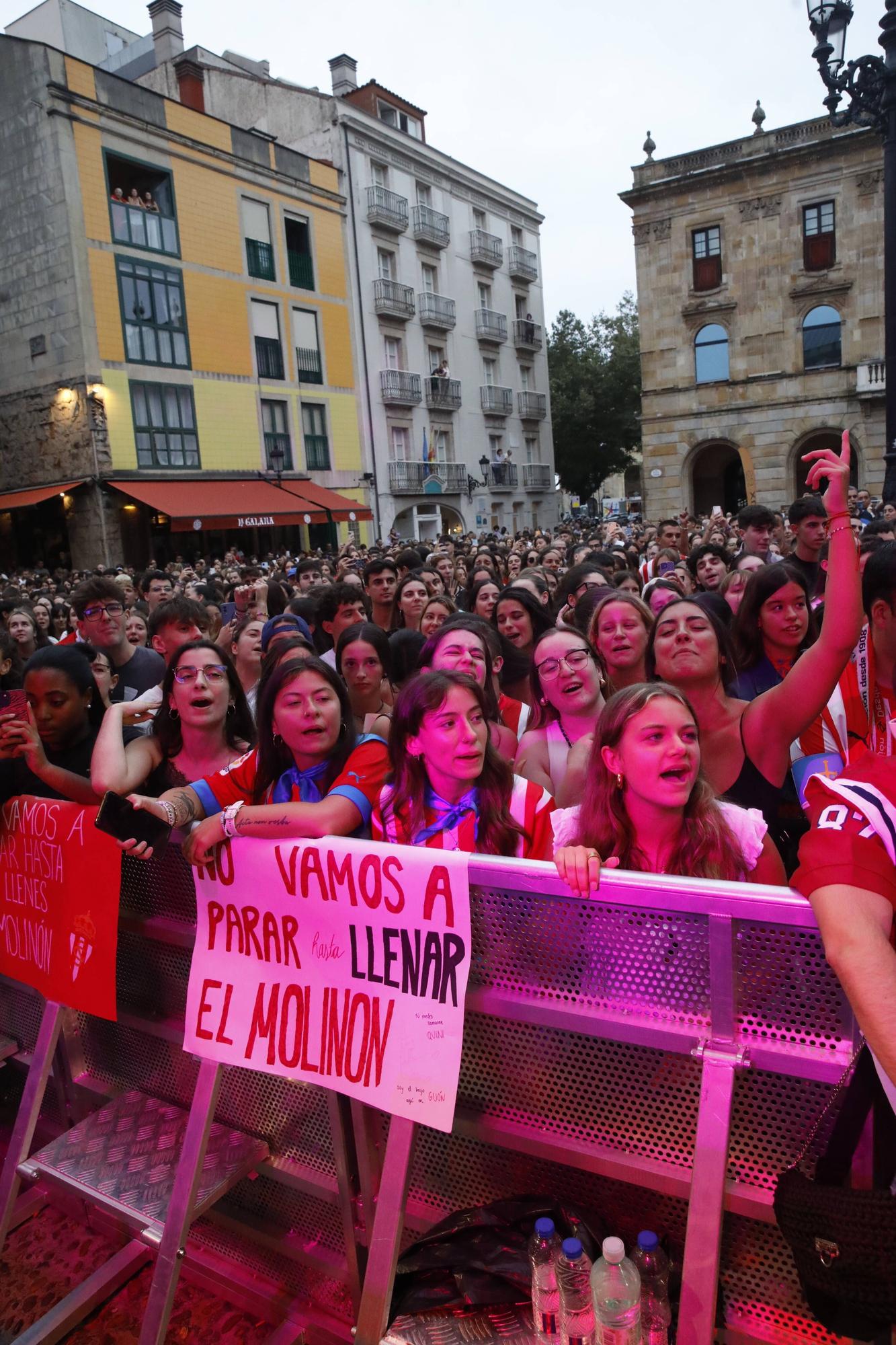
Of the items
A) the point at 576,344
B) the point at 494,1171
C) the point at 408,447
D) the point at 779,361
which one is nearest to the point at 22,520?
the point at 408,447

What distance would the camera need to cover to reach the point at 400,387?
3128 cm

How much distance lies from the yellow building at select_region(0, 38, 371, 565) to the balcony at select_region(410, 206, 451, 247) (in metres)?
4.43

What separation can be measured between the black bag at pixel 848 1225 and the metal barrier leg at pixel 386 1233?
3.07ft

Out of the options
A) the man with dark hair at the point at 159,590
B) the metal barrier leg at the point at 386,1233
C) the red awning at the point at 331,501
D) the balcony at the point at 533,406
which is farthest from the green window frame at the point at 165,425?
the metal barrier leg at the point at 386,1233

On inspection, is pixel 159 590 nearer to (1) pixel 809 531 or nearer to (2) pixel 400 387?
(1) pixel 809 531

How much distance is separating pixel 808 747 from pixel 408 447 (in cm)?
3017

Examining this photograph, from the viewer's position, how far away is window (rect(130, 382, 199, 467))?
2278 cm

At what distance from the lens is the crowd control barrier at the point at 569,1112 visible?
1.76 m

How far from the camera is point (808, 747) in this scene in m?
3.19

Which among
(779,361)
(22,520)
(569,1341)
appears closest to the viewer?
(569,1341)

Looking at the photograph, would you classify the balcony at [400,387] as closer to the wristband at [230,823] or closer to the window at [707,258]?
the window at [707,258]

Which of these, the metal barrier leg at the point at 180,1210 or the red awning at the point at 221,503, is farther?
the red awning at the point at 221,503

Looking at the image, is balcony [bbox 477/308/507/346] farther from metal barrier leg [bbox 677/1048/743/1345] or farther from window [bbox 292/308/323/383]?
metal barrier leg [bbox 677/1048/743/1345]

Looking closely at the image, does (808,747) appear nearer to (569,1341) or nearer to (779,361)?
(569,1341)
